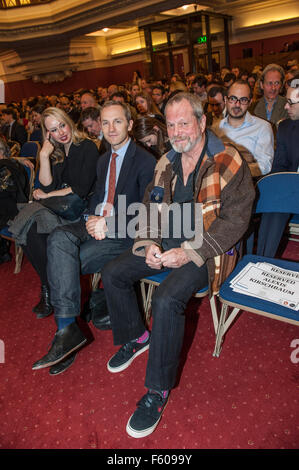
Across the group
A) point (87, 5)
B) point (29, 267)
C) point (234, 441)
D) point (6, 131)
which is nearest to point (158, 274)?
point (234, 441)

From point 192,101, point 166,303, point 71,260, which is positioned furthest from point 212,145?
point 71,260

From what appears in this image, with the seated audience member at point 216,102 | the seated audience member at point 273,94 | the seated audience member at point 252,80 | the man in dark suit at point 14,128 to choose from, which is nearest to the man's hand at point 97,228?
the seated audience member at point 273,94

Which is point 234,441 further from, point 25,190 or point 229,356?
point 25,190

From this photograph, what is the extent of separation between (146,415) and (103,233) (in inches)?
44.7

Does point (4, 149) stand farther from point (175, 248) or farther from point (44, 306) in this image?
point (175, 248)

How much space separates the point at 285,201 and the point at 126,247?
1.08 m

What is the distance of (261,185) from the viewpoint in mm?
1991

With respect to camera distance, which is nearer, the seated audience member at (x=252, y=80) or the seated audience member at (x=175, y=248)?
the seated audience member at (x=175, y=248)

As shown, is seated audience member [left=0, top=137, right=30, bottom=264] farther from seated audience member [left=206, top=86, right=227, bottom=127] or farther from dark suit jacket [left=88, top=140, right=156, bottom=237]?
seated audience member [left=206, top=86, right=227, bottom=127]

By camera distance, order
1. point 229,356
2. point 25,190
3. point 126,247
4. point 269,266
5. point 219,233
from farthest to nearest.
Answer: point 25,190 → point 126,247 → point 229,356 → point 269,266 → point 219,233

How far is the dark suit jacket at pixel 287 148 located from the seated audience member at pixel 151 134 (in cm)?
93

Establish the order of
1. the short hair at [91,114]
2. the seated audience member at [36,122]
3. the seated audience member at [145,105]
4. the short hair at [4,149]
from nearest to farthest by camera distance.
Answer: the short hair at [4,149]
the short hair at [91,114]
the seated audience member at [145,105]
the seated audience member at [36,122]

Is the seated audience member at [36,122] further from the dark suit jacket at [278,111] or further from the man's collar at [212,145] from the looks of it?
the man's collar at [212,145]

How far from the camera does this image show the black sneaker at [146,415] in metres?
1.54
